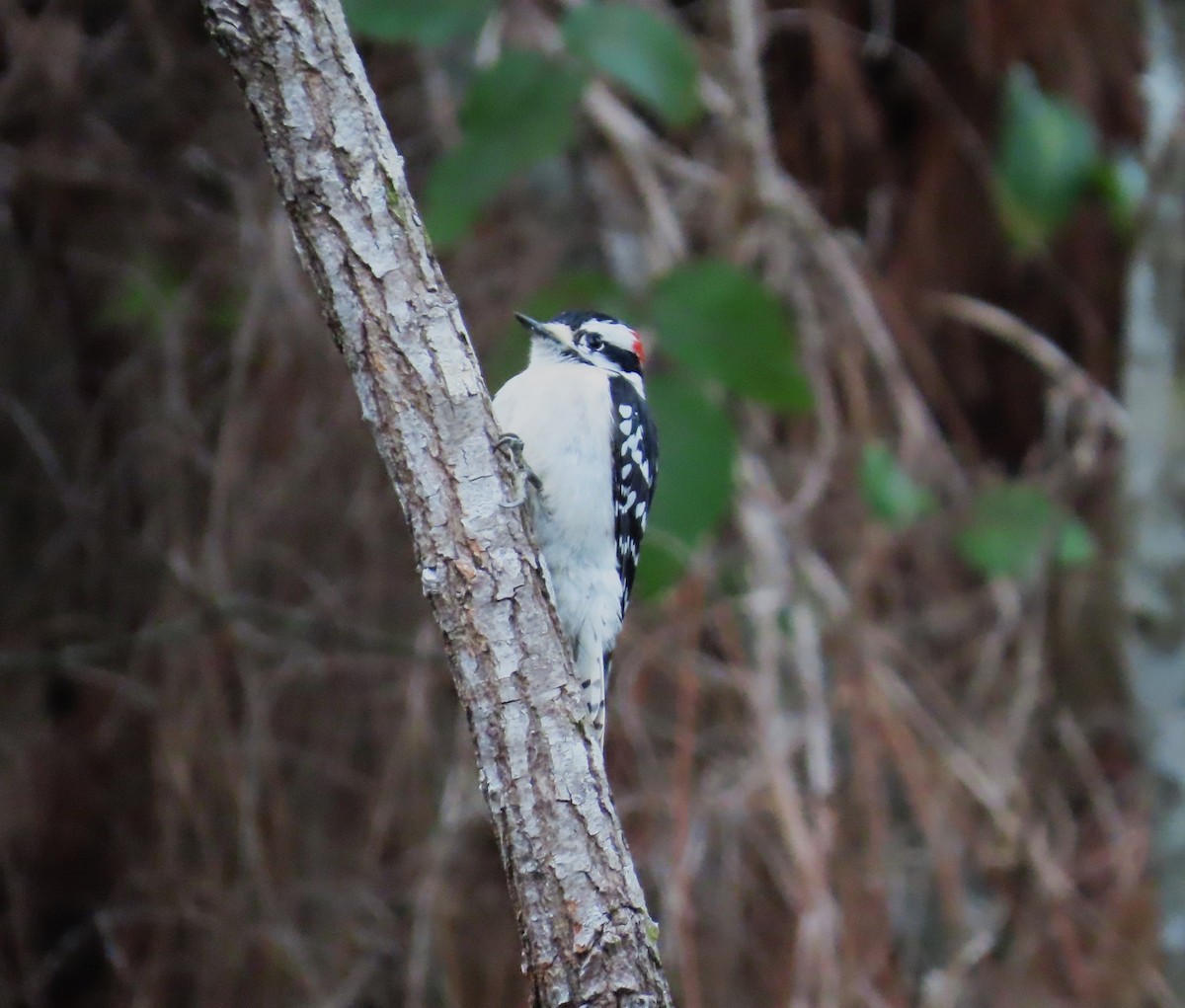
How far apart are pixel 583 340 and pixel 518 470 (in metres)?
1.24

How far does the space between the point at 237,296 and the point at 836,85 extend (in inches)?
95.2

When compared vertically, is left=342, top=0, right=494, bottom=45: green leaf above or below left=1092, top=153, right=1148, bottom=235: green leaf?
below

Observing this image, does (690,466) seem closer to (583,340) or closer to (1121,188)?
(583,340)

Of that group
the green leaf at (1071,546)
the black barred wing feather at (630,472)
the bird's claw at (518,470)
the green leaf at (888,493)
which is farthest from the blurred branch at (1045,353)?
the bird's claw at (518,470)

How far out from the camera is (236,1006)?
15.4 feet

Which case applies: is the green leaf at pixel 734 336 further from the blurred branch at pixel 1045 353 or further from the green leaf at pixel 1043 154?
the blurred branch at pixel 1045 353

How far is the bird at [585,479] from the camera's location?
3590 millimetres

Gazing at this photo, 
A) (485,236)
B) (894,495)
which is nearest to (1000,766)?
(894,495)

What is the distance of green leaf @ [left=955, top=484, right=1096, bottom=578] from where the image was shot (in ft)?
14.5

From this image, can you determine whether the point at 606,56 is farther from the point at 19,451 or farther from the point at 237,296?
the point at 19,451

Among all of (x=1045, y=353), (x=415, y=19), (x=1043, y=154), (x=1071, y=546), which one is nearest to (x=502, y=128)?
(x=415, y=19)

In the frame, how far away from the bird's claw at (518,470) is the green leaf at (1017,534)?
161cm

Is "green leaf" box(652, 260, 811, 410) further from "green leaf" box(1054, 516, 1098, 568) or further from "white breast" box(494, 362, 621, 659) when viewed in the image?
"green leaf" box(1054, 516, 1098, 568)

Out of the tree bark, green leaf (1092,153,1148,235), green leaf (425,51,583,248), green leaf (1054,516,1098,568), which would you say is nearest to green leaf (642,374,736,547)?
green leaf (425,51,583,248)
